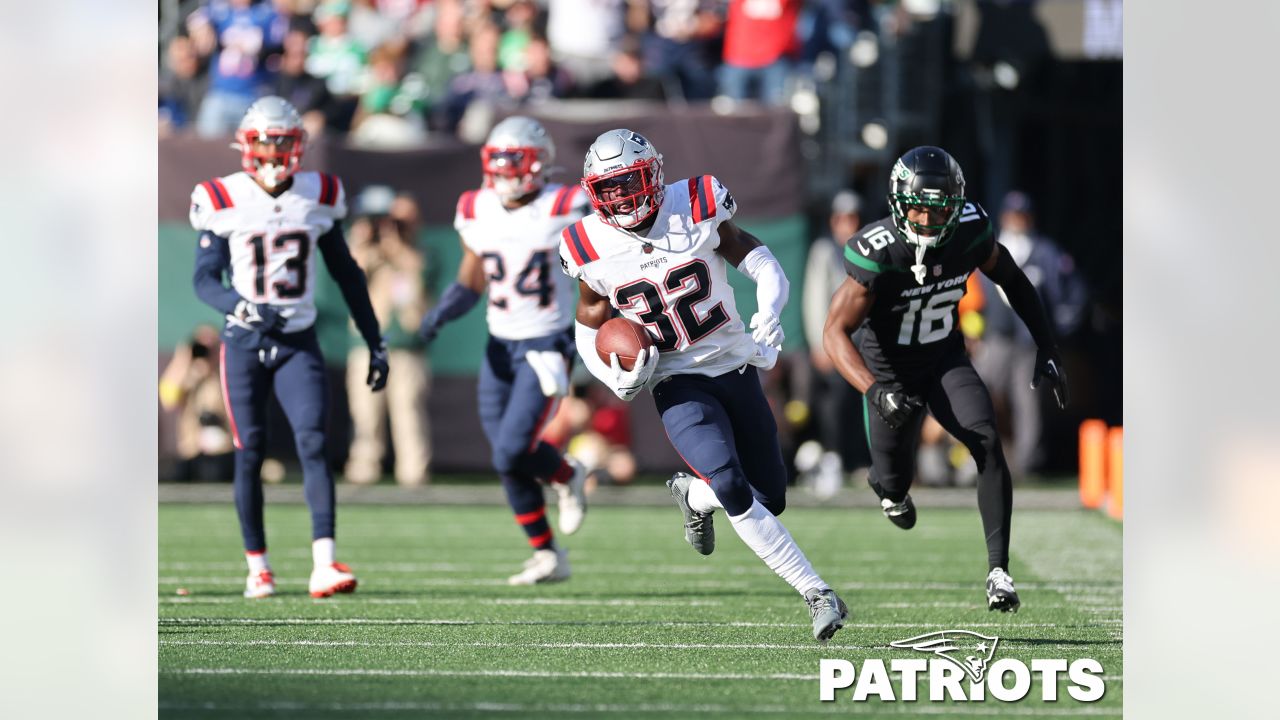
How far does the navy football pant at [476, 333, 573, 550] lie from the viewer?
775 centimetres

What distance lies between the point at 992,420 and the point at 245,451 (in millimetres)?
2878

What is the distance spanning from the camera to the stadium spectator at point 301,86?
13.4 meters

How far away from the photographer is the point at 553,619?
6582mm

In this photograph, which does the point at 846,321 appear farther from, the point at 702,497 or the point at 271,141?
the point at 271,141

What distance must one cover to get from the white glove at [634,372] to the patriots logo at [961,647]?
113cm

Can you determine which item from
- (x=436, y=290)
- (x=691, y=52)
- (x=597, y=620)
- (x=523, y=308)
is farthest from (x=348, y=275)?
(x=691, y=52)

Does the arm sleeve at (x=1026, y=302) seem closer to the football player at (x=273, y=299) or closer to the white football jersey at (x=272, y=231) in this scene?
the football player at (x=273, y=299)

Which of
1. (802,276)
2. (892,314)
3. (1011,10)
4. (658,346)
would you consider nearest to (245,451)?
(658,346)

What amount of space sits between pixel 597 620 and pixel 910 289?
5.19 ft

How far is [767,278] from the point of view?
5.91 meters

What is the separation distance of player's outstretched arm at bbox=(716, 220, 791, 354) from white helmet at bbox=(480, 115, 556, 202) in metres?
1.97

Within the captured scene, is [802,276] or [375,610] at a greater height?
[802,276]

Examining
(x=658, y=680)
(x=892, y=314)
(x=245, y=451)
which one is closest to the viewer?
(x=658, y=680)
